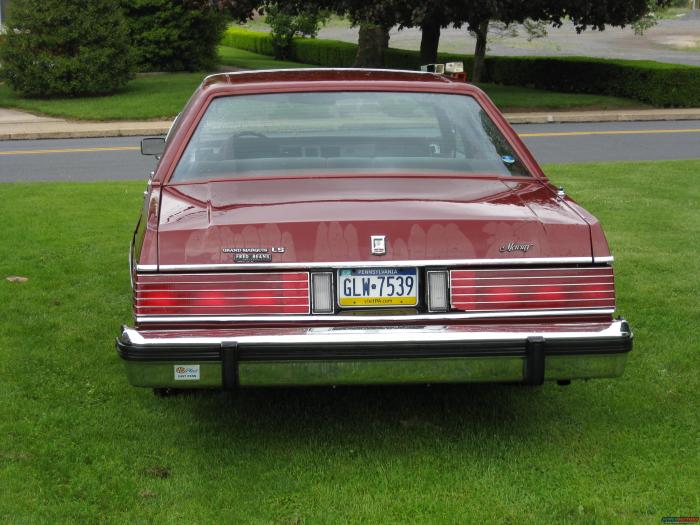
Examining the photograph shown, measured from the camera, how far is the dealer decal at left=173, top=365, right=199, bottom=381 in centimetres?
432

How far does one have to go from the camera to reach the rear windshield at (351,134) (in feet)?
17.5

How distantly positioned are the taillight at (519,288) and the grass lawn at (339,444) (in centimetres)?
69

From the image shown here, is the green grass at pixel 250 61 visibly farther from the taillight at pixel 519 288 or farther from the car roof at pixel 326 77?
the taillight at pixel 519 288

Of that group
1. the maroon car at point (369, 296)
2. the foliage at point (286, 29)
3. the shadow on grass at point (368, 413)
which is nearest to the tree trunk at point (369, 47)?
the foliage at point (286, 29)

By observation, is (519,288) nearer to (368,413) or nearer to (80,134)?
(368,413)

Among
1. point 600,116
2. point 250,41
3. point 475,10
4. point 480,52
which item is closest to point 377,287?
point 475,10

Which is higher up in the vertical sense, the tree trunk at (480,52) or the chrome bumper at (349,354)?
the chrome bumper at (349,354)

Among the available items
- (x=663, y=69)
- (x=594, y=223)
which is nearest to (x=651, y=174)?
(x=594, y=223)

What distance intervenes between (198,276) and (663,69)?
2297 cm

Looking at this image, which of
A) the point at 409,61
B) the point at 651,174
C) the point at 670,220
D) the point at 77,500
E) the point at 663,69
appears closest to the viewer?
the point at 77,500

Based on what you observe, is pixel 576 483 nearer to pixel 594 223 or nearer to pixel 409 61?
pixel 594 223

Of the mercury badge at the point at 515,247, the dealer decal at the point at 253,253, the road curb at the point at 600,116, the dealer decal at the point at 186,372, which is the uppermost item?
the mercury badge at the point at 515,247

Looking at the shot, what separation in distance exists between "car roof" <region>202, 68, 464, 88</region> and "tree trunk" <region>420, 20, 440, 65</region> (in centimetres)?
1895

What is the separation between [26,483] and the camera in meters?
4.40
